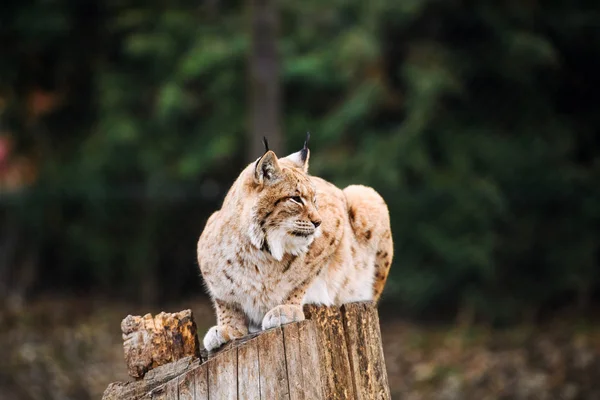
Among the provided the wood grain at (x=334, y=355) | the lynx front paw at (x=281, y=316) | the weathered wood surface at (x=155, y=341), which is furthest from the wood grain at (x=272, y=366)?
the lynx front paw at (x=281, y=316)

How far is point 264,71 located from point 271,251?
6.22 m

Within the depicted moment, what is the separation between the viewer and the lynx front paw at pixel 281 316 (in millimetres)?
3676

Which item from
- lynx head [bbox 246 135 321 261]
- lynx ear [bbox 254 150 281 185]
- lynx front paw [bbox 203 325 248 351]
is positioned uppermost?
lynx ear [bbox 254 150 281 185]

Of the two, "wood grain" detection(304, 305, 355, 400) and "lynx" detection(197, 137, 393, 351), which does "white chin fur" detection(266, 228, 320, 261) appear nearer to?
"lynx" detection(197, 137, 393, 351)

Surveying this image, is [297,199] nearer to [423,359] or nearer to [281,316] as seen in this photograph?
[281,316]

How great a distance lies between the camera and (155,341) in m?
3.34

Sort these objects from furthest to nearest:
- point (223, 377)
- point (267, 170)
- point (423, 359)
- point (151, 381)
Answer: point (423, 359)
point (267, 170)
point (151, 381)
point (223, 377)

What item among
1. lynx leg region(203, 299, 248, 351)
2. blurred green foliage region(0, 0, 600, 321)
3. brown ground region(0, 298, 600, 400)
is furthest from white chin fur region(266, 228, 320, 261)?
blurred green foliage region(0, 0, 600, 321)

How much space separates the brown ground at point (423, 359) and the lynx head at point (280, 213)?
5.14 m

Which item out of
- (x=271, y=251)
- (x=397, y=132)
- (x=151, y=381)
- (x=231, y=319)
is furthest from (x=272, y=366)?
(x=397, y=132)

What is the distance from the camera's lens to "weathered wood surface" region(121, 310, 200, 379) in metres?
3.31

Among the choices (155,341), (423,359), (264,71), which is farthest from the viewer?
(264,71)

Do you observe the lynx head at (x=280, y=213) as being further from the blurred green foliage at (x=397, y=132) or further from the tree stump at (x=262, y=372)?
the blurred green foliage at (x=397, y=132)

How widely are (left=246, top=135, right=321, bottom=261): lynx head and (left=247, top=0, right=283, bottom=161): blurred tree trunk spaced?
582 centimetres
